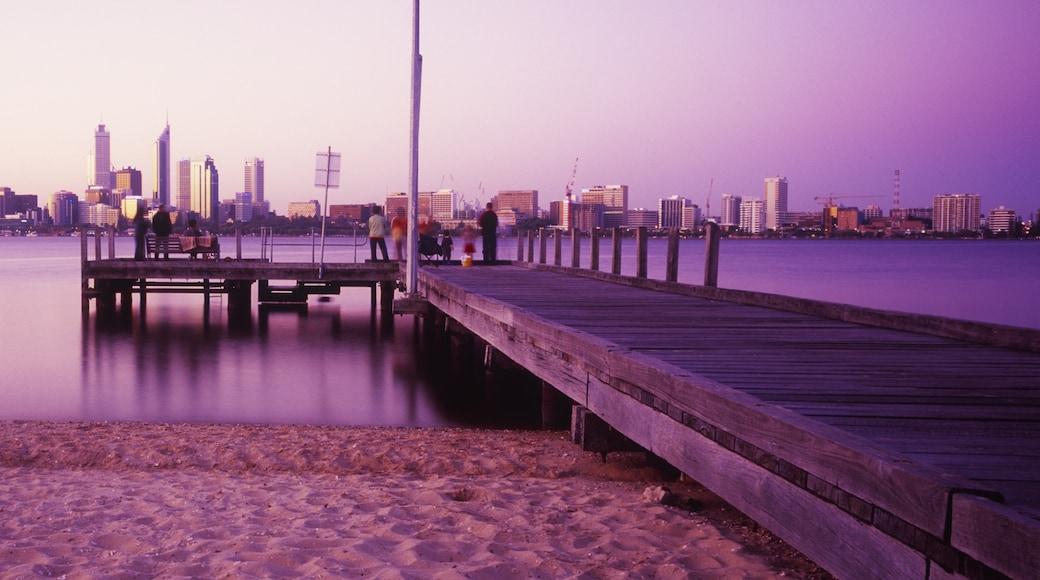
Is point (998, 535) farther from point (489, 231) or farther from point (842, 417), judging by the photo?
point (489, 231)

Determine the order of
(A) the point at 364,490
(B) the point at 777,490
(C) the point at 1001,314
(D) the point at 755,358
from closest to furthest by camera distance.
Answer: (B) the point at 777,490, (D) the point at 755,358, (A) the point at 364,490, (C) the point at 1001,314

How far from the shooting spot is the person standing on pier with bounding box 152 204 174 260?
26.8 metres

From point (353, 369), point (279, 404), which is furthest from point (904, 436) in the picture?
point (353, 369)

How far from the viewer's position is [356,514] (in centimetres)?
644

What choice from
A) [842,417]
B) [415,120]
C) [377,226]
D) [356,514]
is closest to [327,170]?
[377,226]

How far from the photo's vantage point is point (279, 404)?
44.8 feet

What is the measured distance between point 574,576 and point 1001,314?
36.5 metres

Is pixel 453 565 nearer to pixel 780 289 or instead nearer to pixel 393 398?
pixel 393 398

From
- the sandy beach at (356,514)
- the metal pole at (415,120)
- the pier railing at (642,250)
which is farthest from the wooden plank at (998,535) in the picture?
the metal pole at (415,120)

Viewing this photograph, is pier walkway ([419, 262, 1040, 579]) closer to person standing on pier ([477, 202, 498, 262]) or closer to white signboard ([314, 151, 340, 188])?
white signboard ([314, 151, 340, 188])

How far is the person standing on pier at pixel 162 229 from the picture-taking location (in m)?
26.8

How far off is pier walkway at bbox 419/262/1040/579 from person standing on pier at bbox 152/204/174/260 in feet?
66.9

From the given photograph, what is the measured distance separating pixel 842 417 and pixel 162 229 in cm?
2720

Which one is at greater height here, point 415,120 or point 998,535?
point 415,120
